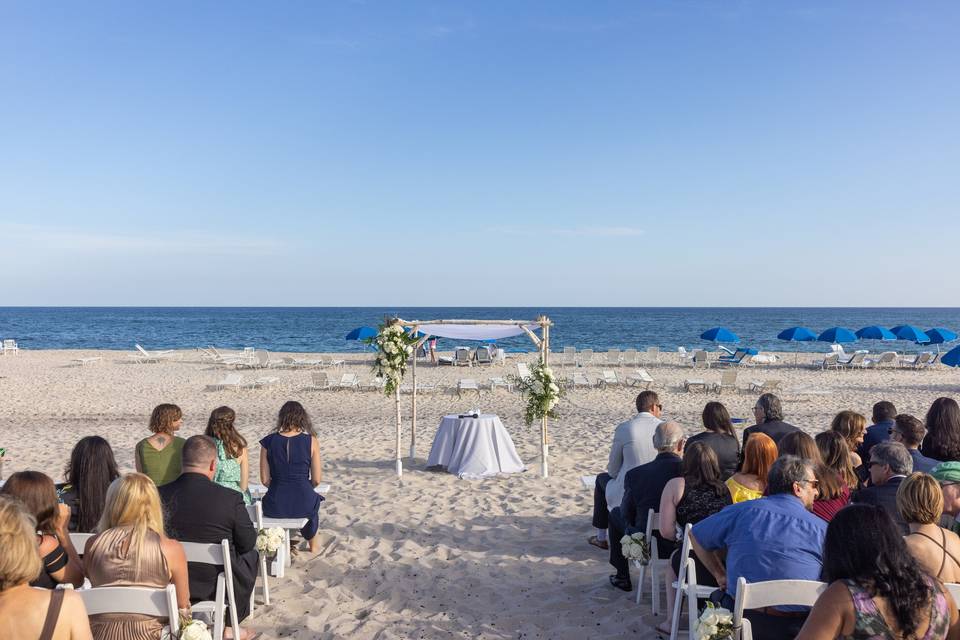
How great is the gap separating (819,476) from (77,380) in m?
22.5

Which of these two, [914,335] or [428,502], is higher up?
[914,335]

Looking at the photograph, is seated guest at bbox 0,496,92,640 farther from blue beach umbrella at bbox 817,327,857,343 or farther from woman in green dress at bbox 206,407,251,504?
blue beach umbrella at bbox 817,327,857,343

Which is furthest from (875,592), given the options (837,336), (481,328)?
(837,336)

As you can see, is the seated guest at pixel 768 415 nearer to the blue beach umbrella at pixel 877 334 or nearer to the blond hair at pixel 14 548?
the blond hair at pixel 14 548

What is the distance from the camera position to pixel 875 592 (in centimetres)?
236

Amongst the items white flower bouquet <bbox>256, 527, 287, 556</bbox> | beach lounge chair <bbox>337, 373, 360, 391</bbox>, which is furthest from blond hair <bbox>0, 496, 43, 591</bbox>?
beach lounge chair <bbox>337, 373, 360, 391</bbox>

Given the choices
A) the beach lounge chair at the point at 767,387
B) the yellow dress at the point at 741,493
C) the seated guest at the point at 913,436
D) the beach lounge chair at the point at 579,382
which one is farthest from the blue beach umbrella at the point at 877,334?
the yellow dress at the point at 741,493

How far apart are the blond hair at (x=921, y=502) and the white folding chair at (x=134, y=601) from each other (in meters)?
3.24

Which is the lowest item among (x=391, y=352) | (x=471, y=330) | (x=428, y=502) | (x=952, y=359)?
(x=428, y=502)

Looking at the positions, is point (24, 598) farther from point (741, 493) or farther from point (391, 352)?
point (391, 352)

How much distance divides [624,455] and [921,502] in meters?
2.91

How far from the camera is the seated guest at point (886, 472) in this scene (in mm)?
3928

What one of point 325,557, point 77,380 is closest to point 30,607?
point 325,557

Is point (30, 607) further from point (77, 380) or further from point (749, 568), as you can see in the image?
point (77, 380)
